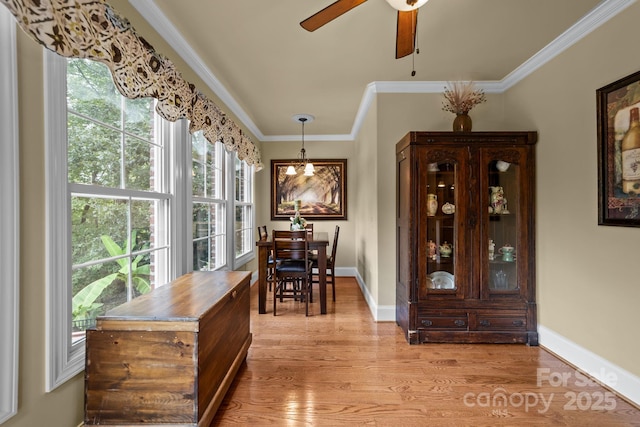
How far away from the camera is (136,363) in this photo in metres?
1.34

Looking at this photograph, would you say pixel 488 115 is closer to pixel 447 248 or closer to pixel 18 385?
pixel 447 248

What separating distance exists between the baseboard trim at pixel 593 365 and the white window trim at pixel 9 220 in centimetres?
324

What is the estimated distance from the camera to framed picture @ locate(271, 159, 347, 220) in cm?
525

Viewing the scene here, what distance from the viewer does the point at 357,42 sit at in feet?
7.54

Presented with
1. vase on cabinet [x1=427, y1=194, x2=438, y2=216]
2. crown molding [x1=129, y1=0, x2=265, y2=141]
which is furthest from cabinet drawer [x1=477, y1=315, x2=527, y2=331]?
crown molding [x1=129, y1=0, x2=265, y2=141]

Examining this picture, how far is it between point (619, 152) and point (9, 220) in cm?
328

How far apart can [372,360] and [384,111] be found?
2423 mm

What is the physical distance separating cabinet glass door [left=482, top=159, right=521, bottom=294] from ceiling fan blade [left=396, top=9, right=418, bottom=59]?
4.57 ft

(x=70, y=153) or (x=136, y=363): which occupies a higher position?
(x=70, y=153)

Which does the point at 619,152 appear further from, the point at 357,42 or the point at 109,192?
the point at 109,192

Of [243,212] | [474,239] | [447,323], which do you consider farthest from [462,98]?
[243,212]

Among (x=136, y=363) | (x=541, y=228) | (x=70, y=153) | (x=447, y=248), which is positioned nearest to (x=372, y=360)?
(x=447, y=248)

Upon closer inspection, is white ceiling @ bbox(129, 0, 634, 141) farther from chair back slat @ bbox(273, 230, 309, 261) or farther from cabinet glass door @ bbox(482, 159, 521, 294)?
chair back slat @ bbox(273, 230, 309, 261)

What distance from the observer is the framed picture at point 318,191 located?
5246mm
